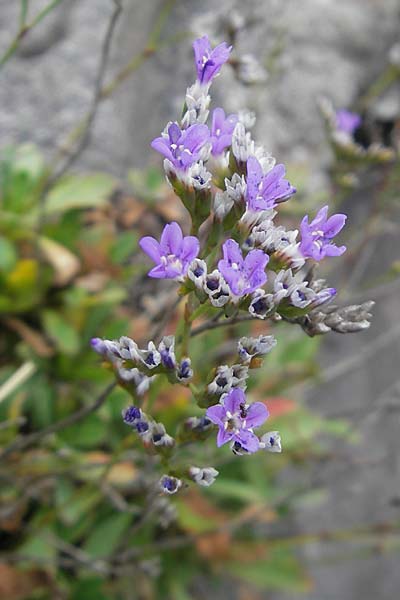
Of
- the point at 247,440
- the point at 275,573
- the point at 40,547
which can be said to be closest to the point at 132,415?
the point at 247,440

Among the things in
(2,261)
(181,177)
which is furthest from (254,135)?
(181,177)

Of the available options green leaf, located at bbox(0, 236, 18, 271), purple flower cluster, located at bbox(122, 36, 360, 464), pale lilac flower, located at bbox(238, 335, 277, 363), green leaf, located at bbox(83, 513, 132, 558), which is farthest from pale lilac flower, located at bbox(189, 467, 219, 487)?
green leaf, located at bbox(0, 236, 18, 271)

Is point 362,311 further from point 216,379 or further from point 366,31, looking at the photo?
point 366,31

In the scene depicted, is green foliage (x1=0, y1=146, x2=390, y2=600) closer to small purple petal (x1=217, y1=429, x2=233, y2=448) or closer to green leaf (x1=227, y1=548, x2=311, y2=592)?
green leaf (x1=227, y1=548, x2=311, y2=592)

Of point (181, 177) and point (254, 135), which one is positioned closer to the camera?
point (181, 177)

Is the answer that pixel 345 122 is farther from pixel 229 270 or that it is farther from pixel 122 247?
pixel 229 270

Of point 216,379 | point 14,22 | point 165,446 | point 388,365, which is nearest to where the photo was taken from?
point 216,379

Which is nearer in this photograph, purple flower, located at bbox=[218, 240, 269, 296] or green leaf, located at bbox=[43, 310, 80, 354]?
purple flower, located at bbox=[218, 240, 269, 296]
